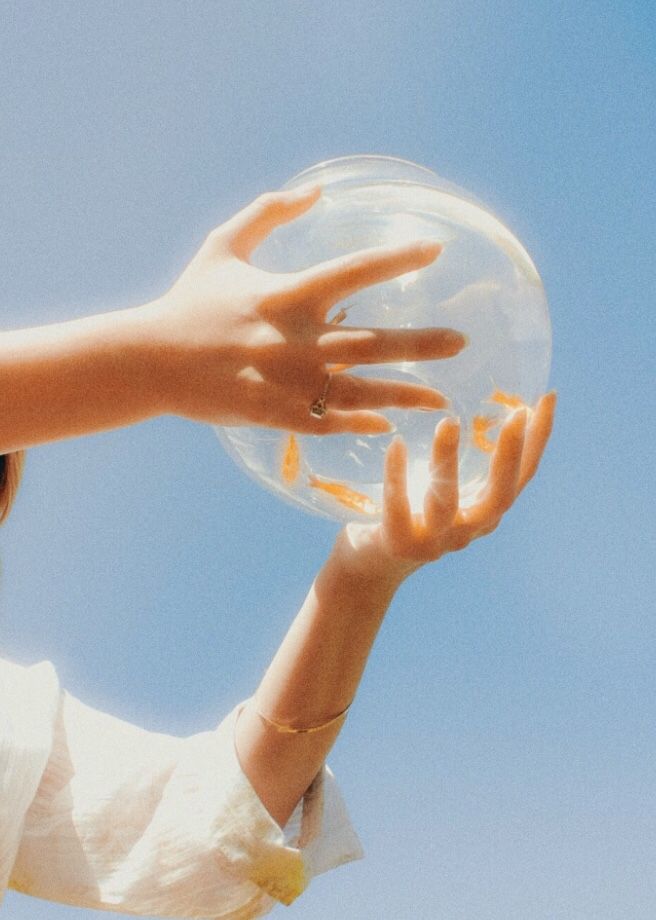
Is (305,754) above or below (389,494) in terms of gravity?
below

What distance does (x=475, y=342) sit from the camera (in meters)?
1.89

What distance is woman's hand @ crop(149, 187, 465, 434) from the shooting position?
4.96 feet

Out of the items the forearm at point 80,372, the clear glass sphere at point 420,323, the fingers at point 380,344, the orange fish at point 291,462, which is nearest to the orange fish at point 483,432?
the clear glass sphere at point 420,323

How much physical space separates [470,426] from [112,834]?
134 centimetres

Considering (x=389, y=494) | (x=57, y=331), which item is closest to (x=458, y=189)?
(x=389, y=494)

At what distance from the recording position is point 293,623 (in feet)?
7.52

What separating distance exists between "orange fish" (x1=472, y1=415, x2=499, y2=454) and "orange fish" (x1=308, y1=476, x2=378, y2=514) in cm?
25

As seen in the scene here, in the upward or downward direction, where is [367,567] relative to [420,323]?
downward

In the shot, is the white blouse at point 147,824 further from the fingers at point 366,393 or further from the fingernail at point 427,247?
the fingernail at point 427,247

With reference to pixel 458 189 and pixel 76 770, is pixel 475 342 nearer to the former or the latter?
pixel 458 189

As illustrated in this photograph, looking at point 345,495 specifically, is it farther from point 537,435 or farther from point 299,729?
point 299,729

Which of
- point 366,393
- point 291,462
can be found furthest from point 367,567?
point 366,393

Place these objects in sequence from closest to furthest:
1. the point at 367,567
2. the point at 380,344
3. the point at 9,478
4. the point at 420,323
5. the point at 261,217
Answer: the point at 380,344 → the point at 261,217 → the point at 420,323 → the point at 367,567 → the point at 9,478

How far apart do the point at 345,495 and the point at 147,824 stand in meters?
1.02
